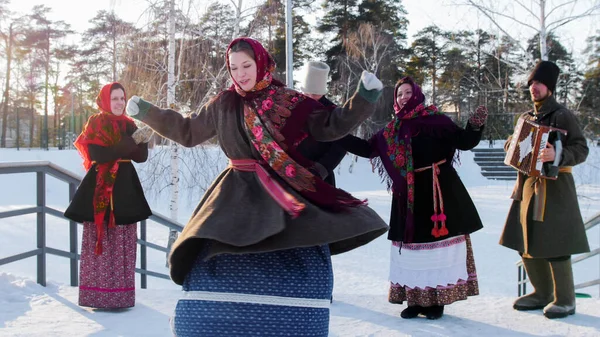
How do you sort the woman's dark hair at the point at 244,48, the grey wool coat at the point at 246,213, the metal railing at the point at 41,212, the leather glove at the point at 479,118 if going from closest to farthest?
the grey wool coat at the point at 246,213 < the woman's dark hair at the point at 244,48 < the leather glove at the point at 479,118 < the metal railing at the point at 41,212

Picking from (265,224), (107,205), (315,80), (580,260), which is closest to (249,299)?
(265,224)

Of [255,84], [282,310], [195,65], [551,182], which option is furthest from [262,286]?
[195,65]

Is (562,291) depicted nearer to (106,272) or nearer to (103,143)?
(106,272)

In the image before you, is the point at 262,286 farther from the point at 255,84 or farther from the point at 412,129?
the point at 412,129

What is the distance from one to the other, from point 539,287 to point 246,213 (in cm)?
264

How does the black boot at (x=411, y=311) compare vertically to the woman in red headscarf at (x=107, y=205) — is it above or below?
below

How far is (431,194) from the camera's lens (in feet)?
11.7

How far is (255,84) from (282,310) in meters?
0.93

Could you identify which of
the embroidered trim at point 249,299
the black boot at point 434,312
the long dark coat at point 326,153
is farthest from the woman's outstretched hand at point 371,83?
the black boot at point 434,312

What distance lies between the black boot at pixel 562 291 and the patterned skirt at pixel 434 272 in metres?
0.51

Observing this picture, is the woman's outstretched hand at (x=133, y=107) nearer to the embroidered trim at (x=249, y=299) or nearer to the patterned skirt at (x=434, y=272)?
the embroidered trim at (x=249, y=299)

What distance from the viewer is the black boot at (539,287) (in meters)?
3.83

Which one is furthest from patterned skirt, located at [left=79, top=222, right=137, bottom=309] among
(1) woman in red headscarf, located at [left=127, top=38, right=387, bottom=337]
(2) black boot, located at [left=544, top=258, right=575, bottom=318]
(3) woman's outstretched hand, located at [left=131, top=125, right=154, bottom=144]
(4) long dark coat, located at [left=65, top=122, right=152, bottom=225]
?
(2) black boot, located at [left=544, top=258, right=575, bottom=318]

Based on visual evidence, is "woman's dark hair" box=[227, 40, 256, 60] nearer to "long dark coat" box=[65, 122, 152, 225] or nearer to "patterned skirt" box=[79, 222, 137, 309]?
"long dark coat" box=[65, 122, 152, 225]
